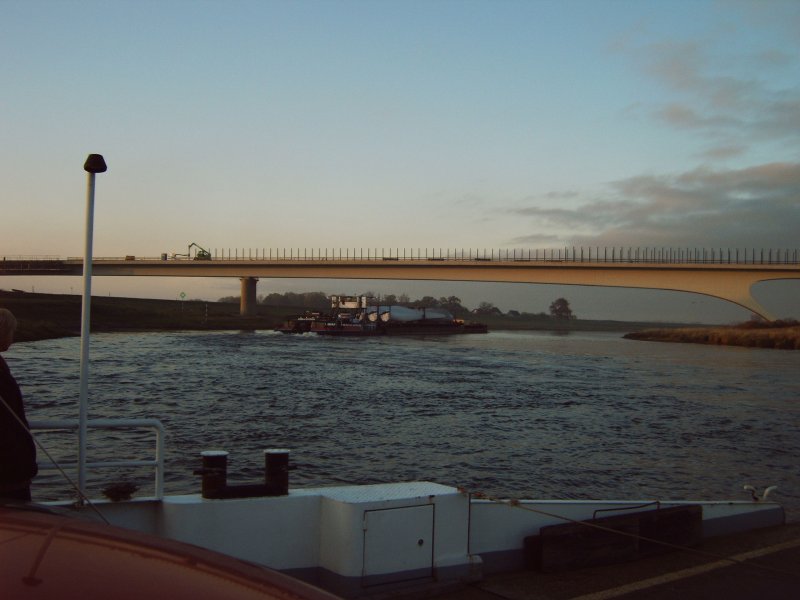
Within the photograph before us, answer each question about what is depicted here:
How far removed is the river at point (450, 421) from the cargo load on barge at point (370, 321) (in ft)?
141

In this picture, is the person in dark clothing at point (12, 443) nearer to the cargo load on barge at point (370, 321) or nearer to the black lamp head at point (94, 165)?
the black lamp head at point (94, 165)

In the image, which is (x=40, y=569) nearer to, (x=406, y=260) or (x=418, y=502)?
(x=418, y=502)

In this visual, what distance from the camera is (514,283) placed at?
73.1m

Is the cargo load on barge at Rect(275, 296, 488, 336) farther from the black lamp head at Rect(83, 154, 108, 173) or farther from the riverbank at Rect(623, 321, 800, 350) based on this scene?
the black lamp head at Rect(83, 154, 108, 173)

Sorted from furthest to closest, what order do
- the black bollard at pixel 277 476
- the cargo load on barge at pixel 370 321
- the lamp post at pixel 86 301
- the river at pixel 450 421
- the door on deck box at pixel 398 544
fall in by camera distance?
the cargo load on barge at pixel 370 321 → the river at pixel 450 421 → the black bollard at pixel 277 476 → the door on deck box at pixel 398 544 → the lamp post at pixel 86 301

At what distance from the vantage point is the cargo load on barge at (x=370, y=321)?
87812 mm

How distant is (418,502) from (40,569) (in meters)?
4.31

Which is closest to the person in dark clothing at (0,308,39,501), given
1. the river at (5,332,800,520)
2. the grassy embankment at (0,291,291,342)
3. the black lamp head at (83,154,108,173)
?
the black lamp head at (83,154,108,173)

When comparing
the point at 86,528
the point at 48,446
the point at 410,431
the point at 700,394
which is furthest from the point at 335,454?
the point at 700,394

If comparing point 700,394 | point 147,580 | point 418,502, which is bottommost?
point 700,394

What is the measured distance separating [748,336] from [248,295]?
5788 centimetres

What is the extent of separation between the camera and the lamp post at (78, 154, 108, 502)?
5316mm

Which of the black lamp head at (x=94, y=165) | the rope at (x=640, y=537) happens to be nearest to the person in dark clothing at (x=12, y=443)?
the black lamp head at (x=94, y=165)

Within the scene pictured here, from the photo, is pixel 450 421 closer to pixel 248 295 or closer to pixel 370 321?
pixel 370 321
